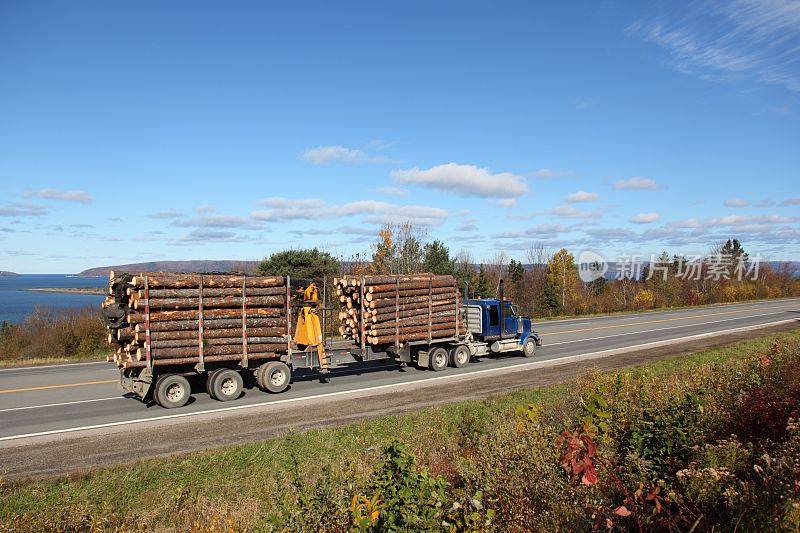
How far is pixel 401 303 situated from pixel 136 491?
11.9m

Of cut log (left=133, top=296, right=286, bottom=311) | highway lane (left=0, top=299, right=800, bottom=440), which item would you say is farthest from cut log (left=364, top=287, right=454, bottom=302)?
cut log (left=133, top=296, right=286, bottom=311)

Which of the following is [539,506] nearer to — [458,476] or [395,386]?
[458,476]

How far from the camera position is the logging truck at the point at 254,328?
48.3 feet

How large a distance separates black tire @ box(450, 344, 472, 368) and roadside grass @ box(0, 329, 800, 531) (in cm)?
777

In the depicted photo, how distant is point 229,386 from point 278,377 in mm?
1481

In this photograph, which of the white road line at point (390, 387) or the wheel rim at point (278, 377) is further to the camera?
the wheel rim at point (278, 377)

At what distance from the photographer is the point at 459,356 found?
21.5 metres

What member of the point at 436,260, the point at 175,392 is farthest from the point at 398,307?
the point at 436,260

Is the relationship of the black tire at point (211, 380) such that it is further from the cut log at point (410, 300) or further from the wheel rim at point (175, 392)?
the cut log at point (410, 300)

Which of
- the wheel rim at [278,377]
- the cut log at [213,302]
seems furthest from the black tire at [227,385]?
the cut log at [213,302]

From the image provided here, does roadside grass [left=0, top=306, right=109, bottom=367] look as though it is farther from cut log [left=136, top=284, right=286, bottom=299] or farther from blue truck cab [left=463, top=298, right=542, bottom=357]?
blue truck cab [left=463, top=298, right=542, bottom=357]

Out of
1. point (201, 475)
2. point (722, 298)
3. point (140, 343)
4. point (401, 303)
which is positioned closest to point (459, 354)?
point (401, 303)

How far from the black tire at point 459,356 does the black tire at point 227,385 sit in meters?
8.74

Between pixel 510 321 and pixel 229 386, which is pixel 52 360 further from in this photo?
pixel 510 321
